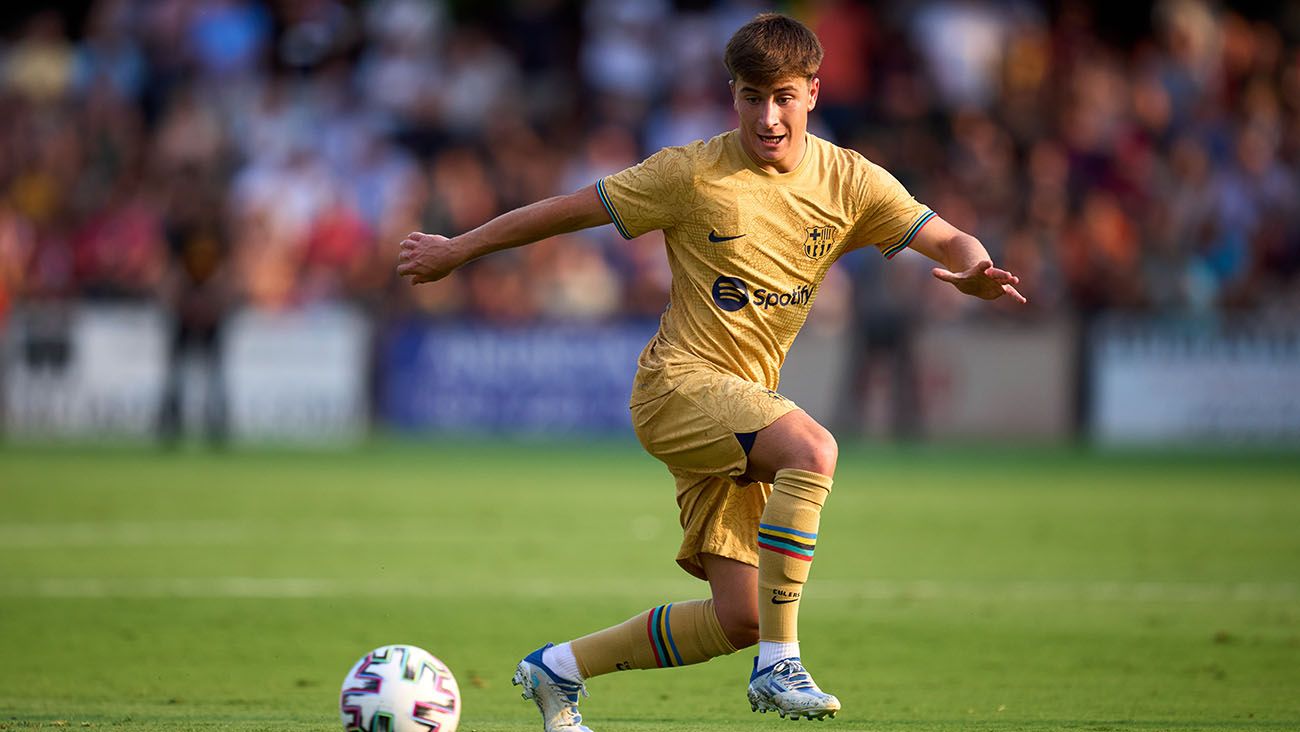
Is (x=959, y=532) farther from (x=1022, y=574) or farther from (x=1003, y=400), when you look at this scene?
(x=1003, y=400)

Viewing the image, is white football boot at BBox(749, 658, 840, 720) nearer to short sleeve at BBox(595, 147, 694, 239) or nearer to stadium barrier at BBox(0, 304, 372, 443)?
short sleeve at BBox(595, 147, 694, 239)

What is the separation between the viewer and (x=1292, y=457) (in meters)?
18.0

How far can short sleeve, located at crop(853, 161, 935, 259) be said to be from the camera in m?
6.11

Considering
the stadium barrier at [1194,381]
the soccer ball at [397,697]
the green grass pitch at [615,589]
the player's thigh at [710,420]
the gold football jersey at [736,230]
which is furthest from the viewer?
the stadium barrier at [1194,381]

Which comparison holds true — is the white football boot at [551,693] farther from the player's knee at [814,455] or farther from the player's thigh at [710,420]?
the player's knee at [814,455]

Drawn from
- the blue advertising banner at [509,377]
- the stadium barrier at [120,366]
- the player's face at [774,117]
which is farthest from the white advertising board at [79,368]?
the player's face at [774,117]

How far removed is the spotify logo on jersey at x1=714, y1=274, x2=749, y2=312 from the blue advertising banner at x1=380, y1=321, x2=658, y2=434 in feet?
46.0

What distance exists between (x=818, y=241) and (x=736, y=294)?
1.11ft

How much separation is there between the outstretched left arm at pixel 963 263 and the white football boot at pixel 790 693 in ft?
4.56

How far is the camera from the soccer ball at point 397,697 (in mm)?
5496

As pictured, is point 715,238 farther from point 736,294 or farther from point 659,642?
point 659,642

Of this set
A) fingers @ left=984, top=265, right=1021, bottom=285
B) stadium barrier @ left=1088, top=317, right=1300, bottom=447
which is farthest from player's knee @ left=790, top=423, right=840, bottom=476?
stadium barrier @ left=1088, top=317, right=1300, bottom=447

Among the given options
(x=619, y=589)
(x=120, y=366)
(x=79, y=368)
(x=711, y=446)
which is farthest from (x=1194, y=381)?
(x=711, y=446)

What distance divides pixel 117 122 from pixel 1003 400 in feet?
40.2
